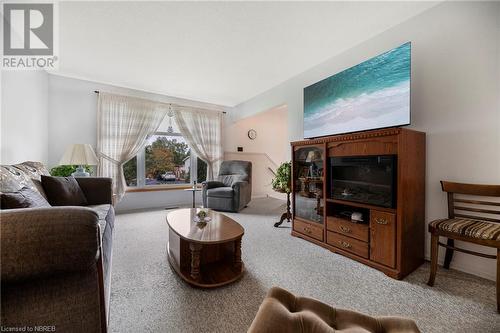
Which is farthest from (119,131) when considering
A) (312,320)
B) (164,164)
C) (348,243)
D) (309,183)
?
(312,320)

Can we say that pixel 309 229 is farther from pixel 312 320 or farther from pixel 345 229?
pixel 312 320

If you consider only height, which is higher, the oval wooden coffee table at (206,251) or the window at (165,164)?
the window at (165,164)

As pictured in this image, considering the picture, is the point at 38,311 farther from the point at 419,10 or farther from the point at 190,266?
the point at 419,10

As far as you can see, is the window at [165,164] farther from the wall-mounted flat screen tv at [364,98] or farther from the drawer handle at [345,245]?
the drawer handle at [345,245]

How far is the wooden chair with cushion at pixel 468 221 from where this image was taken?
1.36 metres

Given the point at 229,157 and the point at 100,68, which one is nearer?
the point at 100,68

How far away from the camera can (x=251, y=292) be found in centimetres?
149

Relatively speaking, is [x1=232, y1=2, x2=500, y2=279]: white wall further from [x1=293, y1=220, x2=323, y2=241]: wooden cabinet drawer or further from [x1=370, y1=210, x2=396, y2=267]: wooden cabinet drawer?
[x1=293, y1=220, x2=323, y2=241]: wooden cabinet drawer

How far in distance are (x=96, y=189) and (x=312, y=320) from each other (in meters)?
2.66

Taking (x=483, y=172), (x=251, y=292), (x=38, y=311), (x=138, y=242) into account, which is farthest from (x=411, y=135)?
(x=138, y=242)

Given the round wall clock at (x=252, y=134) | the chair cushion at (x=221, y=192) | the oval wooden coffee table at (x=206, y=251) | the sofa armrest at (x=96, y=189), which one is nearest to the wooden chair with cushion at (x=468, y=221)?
the oval wooden coffee table at (x=206, y=251)

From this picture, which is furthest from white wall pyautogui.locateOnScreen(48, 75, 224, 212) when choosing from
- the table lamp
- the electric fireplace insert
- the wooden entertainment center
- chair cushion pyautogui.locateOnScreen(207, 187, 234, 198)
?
the electric fireplace insert

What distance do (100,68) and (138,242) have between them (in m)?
2.74

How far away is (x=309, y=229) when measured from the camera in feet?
8.21
